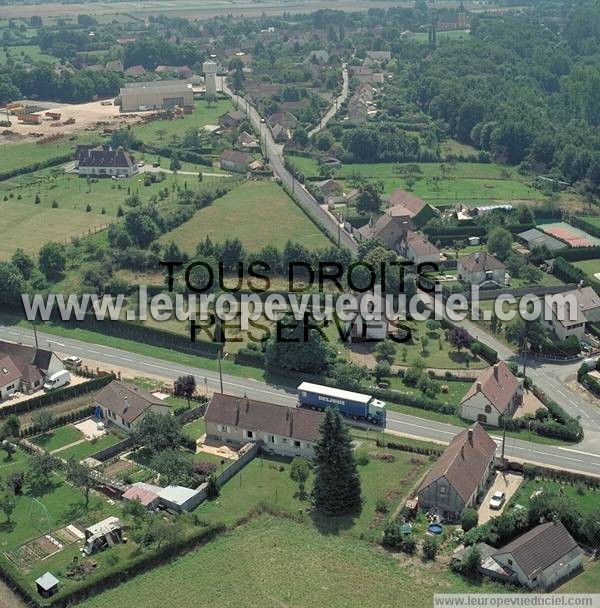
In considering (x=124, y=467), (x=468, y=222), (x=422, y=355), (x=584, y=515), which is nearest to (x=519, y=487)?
(x=584, y=515)

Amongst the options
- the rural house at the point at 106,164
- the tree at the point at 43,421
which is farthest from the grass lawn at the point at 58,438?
the rural house at the point at 106,164

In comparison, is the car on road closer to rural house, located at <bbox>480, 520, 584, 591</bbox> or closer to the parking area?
the parking area

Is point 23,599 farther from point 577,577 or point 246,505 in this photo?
point 577,577

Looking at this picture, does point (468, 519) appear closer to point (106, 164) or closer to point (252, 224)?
point (252, 224)

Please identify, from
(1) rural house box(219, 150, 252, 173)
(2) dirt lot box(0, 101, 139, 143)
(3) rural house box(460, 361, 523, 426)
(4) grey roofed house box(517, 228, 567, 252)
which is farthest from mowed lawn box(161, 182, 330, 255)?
(2) dirt lot box(0, 101, 139, 143)

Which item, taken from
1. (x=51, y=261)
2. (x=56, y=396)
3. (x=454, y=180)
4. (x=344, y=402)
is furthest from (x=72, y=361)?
(x=454, y=180)

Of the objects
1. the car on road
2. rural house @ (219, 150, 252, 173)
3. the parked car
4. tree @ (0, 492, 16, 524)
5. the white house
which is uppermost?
rural house @ (219, 150, 252, 173)

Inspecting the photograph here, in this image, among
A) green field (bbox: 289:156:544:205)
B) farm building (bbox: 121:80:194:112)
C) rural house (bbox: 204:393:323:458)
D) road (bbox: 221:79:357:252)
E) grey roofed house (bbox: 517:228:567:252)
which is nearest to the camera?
rural house (bbox: 204:393:323:458)
